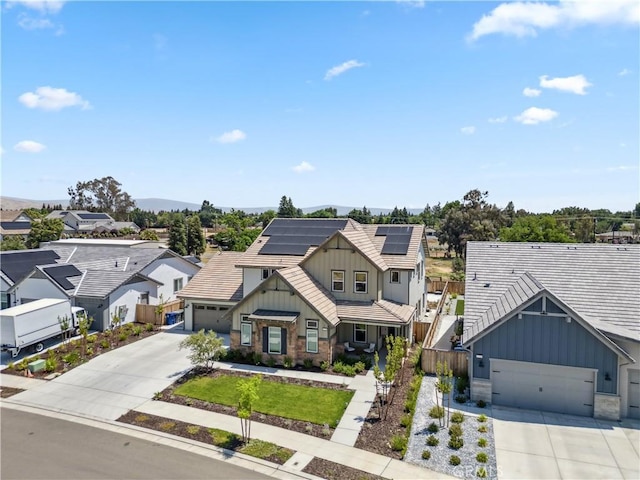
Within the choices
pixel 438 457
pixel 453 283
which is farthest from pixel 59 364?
pixel 453 283

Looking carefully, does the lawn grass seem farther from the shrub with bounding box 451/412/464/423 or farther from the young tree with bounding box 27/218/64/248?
the young tree with bounding box 27/218/64/248

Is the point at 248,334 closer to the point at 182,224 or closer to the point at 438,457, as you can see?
the point at 438,457

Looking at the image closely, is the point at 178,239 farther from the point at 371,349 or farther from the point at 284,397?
the point at 284,397

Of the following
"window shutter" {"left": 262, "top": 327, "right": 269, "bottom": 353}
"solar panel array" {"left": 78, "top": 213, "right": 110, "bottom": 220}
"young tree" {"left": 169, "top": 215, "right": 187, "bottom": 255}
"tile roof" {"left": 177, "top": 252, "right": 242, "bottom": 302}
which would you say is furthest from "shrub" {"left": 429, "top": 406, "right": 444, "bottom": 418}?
"solar panel array" {"left": 78, "top": 213, "right": 110, "bottom": 220}

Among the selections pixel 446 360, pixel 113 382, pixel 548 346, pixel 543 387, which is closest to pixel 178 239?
pixel 113 382

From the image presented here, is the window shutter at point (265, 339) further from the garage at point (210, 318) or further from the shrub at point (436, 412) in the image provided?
the shrub at point (436, 412)
